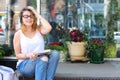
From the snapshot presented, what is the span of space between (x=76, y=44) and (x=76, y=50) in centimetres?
11

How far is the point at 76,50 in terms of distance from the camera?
6.34 m

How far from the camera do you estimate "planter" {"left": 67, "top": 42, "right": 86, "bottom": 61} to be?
20.8 feet

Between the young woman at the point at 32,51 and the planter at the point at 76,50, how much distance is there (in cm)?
210

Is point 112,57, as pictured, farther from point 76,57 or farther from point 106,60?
point 76,57

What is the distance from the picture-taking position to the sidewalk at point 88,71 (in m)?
4.79

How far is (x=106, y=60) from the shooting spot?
6605mm

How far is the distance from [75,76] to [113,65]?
147cm

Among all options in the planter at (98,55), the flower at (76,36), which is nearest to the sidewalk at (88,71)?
the planter at (98,55)

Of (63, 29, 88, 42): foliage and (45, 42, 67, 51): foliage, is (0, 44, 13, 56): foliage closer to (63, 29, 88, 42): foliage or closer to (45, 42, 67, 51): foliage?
(45, 42, 67, 51): foliage

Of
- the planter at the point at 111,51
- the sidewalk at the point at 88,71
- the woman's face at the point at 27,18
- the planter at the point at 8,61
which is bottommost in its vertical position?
the sidewalk at the point at 88,71

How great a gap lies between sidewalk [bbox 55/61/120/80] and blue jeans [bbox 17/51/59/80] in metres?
0.58

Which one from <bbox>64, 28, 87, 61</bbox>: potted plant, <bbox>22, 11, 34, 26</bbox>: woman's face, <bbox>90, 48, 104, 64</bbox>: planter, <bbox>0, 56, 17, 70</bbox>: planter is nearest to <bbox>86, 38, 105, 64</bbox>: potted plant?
<bbox>90, 48, 104, 64</bbox>: planter

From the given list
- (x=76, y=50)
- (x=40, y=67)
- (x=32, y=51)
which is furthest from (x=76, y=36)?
(x=40, y=67)

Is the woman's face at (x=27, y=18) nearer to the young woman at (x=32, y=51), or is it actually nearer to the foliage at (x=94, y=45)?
the young woman at (x=32, y=51)
